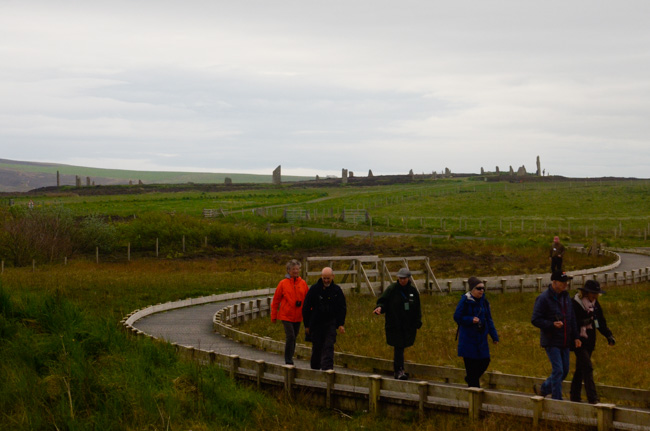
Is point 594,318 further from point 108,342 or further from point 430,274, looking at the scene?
point 430,274

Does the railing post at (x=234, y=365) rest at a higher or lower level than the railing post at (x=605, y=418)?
lower

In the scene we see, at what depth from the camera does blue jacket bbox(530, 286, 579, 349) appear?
13.0m

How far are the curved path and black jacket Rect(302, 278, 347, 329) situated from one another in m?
2.43

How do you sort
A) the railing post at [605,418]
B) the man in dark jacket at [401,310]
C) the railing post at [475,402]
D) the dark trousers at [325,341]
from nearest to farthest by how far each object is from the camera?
1. the railing post at [605,418]
2. the railing post at [475,402]
3. the man in dark jacket at [401,310]
4. the dark trousers at [325,341]

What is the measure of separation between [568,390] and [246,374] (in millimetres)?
6075

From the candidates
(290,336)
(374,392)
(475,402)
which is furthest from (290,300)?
(475,402)

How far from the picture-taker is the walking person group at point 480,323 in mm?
13055

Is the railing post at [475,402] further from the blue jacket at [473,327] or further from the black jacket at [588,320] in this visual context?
the black jacket at [588,320]

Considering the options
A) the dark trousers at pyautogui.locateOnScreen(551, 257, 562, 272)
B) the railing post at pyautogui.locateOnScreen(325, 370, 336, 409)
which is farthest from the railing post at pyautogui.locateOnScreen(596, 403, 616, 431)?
the dark trousers at pyautogui.locateOnScreen(551, 257, 562, 272)

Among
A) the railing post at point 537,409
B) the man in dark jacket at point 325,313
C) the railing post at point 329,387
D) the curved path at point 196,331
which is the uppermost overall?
the man in dark jacket at point 325,313

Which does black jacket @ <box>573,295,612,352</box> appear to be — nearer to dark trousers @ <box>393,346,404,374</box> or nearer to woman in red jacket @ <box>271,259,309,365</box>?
dark trousers @ <box>393,346,404,374</box>

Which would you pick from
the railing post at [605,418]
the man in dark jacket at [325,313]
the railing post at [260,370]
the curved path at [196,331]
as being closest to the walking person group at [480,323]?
the man in dark jacket at [325,313]

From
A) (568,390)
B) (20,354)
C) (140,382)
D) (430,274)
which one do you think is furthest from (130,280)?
(568,390)

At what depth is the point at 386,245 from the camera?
56.5 meters
